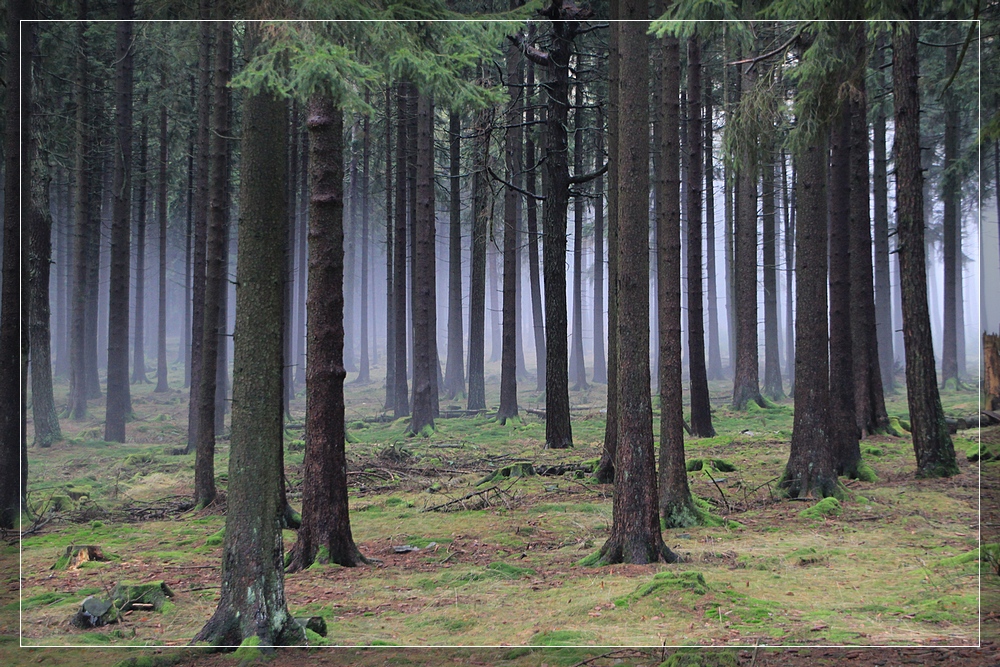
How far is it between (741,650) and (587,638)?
115cm

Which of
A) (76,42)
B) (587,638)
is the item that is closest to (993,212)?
(587,638)

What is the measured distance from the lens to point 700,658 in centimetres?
523

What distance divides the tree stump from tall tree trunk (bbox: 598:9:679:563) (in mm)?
3514

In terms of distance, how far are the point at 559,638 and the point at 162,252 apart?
676 inches

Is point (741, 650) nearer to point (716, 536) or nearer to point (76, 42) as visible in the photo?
point (716, 536)

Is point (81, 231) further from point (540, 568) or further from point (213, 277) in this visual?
point (540, 568)

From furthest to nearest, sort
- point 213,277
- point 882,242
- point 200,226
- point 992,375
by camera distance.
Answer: point 882,242 < point 200,226 < point 992,375 < point 213,277

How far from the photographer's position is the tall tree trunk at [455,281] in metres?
23.6

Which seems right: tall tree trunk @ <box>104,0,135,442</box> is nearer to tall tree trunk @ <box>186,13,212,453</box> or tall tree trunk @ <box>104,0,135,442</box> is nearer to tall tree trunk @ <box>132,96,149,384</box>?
tall tree trunk @ <box>132,96,149,384</box>

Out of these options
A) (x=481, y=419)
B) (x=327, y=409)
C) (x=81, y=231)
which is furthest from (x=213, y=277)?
(x=481, y=419)

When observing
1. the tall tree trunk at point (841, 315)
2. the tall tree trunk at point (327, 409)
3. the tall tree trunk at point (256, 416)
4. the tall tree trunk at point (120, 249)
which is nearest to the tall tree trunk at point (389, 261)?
the tall tree trunk at point (120, 249)

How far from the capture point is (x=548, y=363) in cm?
1541

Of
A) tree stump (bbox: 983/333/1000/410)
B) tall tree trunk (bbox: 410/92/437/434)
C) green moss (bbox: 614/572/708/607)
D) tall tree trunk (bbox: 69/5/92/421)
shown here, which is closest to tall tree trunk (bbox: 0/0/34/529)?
tall tree trunk (bbox: 69/5/92/421)

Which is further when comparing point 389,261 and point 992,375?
Result: point 389,261
